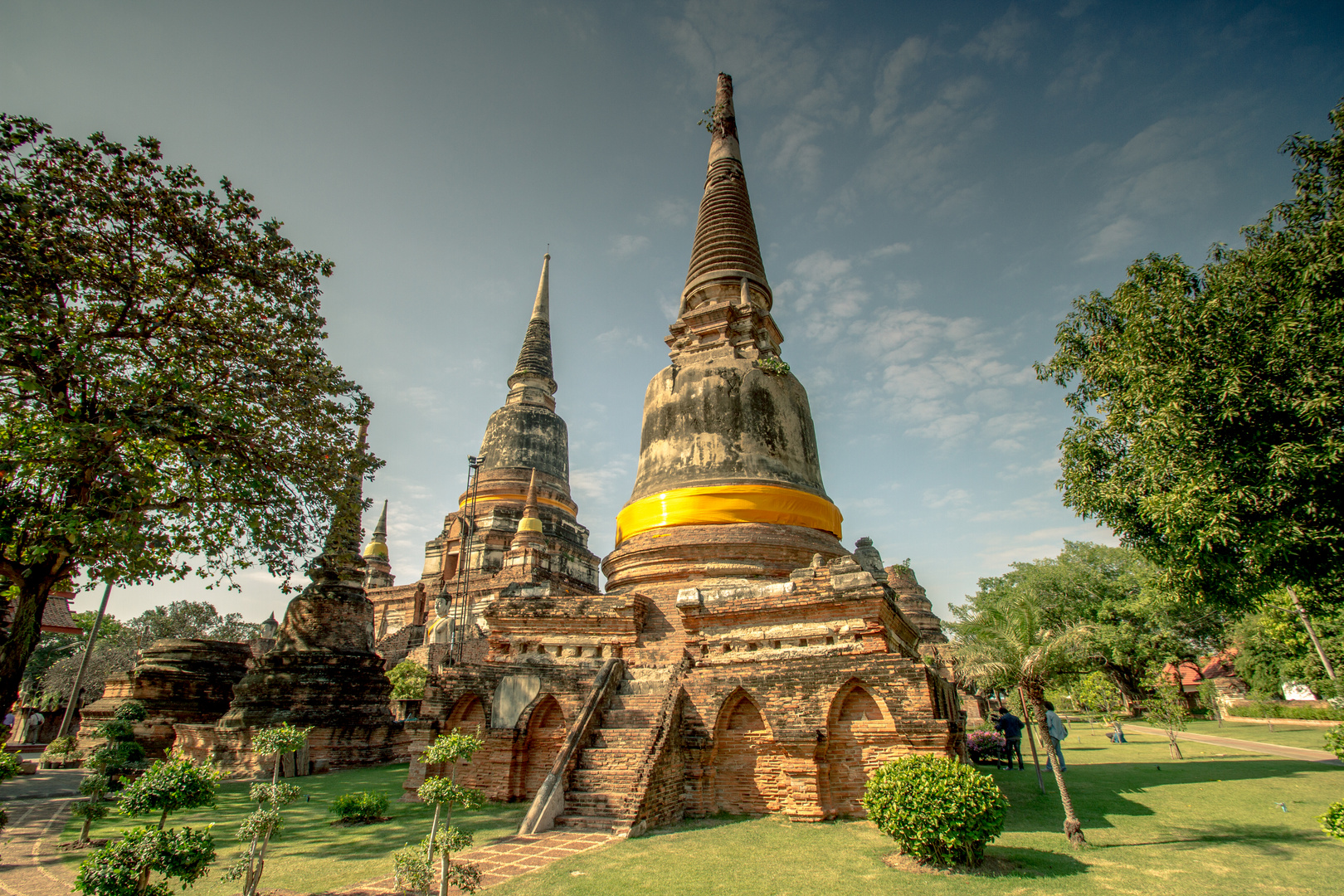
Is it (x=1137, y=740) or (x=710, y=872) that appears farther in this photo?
(x=1137, y=740)

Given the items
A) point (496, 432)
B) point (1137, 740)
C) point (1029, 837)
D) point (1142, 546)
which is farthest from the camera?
point (496, 432)

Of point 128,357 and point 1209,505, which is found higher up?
point 128,357

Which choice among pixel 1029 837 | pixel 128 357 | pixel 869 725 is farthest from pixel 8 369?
pixel 1029 837

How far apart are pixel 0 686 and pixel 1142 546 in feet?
59.9

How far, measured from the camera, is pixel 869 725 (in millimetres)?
9086

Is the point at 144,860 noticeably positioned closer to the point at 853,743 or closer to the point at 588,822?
the point at 588,822

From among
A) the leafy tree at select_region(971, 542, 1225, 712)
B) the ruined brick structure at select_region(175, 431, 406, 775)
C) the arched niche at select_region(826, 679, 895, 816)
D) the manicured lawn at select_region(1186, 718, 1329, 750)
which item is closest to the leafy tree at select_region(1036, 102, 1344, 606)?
the arched niche at select_region(826, 679, 895, 816)

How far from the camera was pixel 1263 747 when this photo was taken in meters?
19.9

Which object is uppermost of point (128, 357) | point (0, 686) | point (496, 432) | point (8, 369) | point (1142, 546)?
point (496, 432)

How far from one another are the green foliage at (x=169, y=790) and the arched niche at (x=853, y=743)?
7.15 metres

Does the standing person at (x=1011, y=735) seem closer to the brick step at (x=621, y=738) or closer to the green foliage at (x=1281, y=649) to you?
the brick step at (x=621, y=738)

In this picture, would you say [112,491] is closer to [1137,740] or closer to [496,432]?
[496,432]

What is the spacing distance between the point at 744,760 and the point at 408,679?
20781 mm

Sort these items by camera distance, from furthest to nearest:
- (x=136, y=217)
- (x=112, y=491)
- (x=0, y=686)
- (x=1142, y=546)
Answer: (x=1142, y=546) < (x=136, y=217) < (x=112, y=491) < (x=0, y=686)
